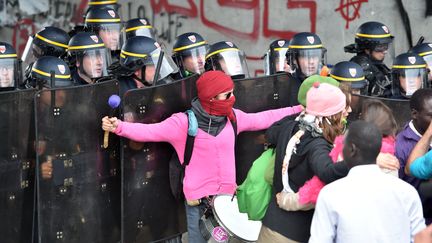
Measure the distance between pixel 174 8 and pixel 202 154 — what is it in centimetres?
692

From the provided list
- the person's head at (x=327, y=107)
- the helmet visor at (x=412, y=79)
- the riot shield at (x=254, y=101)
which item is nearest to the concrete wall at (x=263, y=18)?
the helmet visor at (x=412, y=79)

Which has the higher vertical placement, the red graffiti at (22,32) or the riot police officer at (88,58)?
the riot police officer at (88,58)

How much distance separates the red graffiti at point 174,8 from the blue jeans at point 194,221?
21.6 ft

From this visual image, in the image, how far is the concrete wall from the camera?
11.3 metres

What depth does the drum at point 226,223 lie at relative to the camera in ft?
21.9

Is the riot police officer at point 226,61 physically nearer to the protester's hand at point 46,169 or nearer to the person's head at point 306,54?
the person's head at point 306,54

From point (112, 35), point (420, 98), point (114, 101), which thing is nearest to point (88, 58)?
point (112, 35)

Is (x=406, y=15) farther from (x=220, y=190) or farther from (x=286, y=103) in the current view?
(x=220, y=190)

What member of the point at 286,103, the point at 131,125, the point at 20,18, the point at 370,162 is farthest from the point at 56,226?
the point at 20,18

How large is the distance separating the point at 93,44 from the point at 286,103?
1.71 m

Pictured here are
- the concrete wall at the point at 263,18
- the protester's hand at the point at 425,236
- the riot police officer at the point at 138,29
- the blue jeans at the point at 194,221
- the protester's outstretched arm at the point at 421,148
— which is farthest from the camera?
the concrete wall at the point at 263,18

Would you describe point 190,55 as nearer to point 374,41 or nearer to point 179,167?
point 179,167

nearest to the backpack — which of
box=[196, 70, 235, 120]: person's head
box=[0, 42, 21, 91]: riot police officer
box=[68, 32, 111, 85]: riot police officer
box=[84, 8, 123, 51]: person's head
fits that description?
box=[196, 70, 235, 120]: person's head

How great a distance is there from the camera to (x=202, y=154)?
6.80m
